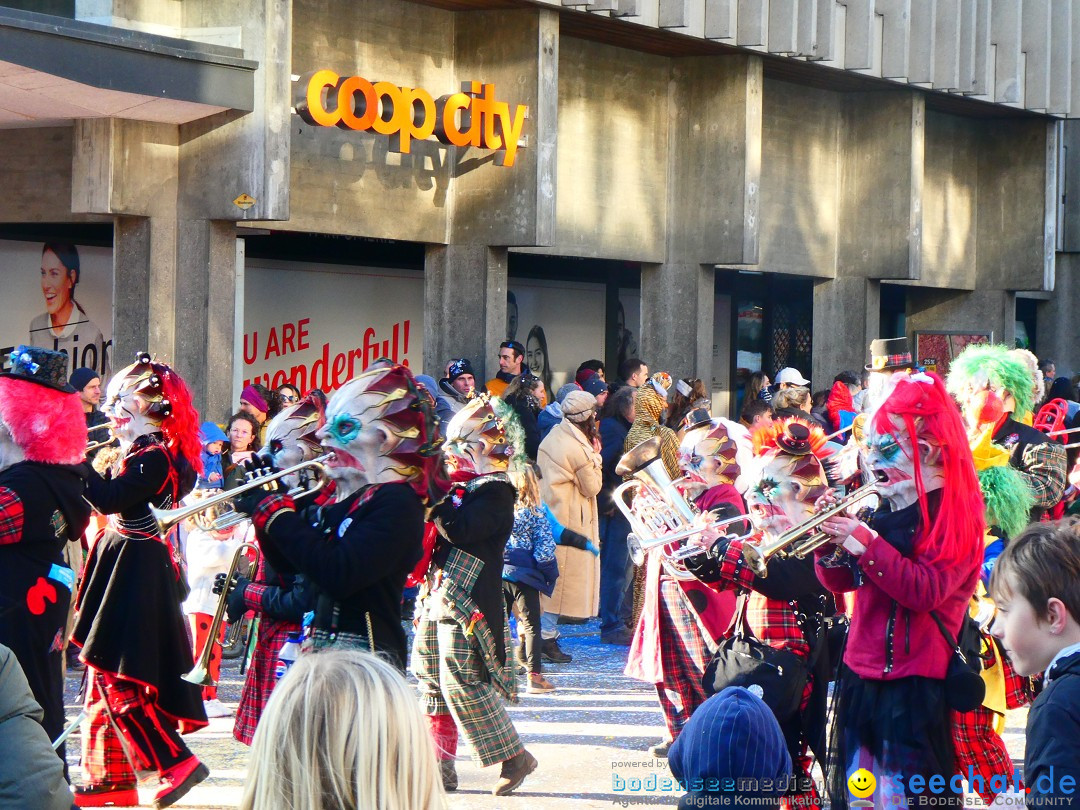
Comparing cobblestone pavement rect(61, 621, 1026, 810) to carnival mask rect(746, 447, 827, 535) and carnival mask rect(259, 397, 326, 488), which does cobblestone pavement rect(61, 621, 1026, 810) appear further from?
carnival mask rect(259, 397, 326, 488)

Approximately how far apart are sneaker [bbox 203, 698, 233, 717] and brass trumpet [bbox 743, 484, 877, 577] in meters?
3.89

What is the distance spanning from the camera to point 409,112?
46.8ft

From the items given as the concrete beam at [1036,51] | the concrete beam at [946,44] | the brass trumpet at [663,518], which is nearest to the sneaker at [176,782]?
the brass trumpet at [663,518]

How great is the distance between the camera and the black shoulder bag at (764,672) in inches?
202

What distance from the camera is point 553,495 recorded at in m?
10.2

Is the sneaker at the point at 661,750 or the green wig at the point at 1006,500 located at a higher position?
the green wig at the point at 1006,500

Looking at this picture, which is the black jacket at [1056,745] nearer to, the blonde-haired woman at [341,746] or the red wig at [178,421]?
the blonde-haired woman at [341,746]

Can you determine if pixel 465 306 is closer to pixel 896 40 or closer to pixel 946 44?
pixel 896 40

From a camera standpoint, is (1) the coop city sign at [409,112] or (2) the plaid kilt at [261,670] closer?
(2) the plaid kilt at [261,670]

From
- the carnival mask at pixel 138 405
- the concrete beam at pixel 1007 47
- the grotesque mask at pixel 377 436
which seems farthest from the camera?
the concrete beam at pixel 1007 47

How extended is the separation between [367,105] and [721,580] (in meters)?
9.34

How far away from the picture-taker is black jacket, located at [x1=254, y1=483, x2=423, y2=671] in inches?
187

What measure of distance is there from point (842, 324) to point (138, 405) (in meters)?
15.8

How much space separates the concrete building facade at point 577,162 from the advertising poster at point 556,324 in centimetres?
10
